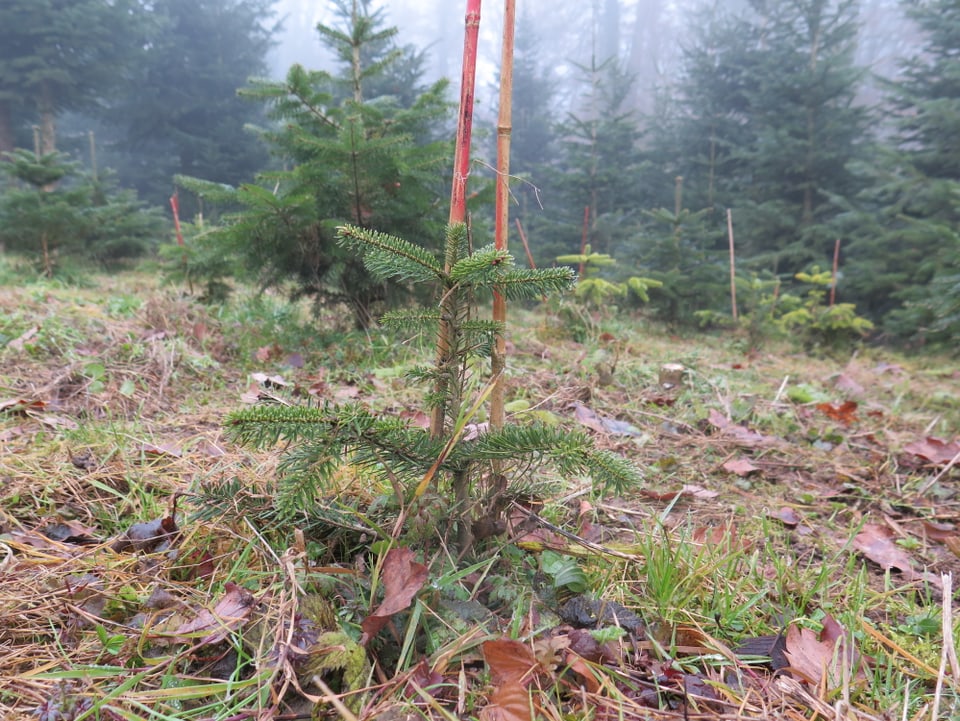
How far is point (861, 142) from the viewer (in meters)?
10.3

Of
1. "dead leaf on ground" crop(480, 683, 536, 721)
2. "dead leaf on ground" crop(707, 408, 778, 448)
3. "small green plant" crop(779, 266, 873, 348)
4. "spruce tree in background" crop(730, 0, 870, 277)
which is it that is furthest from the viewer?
"spruce tree in background" crop(730, 0, 870, 277)

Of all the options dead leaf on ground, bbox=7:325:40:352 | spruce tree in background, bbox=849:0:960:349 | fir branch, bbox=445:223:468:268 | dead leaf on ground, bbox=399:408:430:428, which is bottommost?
dead leaf on ground, bbox=399:408:430:428

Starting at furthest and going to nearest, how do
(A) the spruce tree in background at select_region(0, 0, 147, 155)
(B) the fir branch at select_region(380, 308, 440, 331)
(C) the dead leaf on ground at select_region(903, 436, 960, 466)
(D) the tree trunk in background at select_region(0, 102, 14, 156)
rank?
(D) the tree trunk in background at select_region(0, 102, 14, 156), (A) the spruce tree in background at select_region(0, 0, 147, 155), (C) the dead leaf on ground at select_region(903, 436, 960, 466), (B) the fir branch at select_region(380, 308, 440, 331)

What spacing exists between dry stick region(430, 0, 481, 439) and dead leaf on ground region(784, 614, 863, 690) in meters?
0.75

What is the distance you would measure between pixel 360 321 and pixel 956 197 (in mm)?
7930

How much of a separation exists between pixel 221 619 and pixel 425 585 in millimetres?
350

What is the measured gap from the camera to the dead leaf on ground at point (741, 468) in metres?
2.06

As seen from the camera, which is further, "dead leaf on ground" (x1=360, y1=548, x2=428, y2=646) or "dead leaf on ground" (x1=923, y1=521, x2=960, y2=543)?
"dead leaf on ground" (x1=923, y1=521, x2=960, y2=543)

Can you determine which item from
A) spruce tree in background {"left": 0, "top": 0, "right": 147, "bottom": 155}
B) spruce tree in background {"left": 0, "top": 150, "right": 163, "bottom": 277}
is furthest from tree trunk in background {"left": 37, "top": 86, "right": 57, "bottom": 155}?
spruce tree in background {"left": 0, "top": 150, "right": 163, "bottom": 277}

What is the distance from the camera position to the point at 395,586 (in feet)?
3.08

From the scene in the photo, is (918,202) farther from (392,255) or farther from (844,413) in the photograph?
(392,255)

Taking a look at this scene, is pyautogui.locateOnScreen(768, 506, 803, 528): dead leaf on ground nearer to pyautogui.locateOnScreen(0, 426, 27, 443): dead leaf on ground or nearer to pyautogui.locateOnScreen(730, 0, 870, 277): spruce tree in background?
pyautogui.locateOnScreen(0, 426, 27, 443): dead leaf on ground

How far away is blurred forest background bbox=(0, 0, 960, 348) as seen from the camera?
3.46 m

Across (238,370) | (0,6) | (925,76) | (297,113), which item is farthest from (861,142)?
(0,6)
